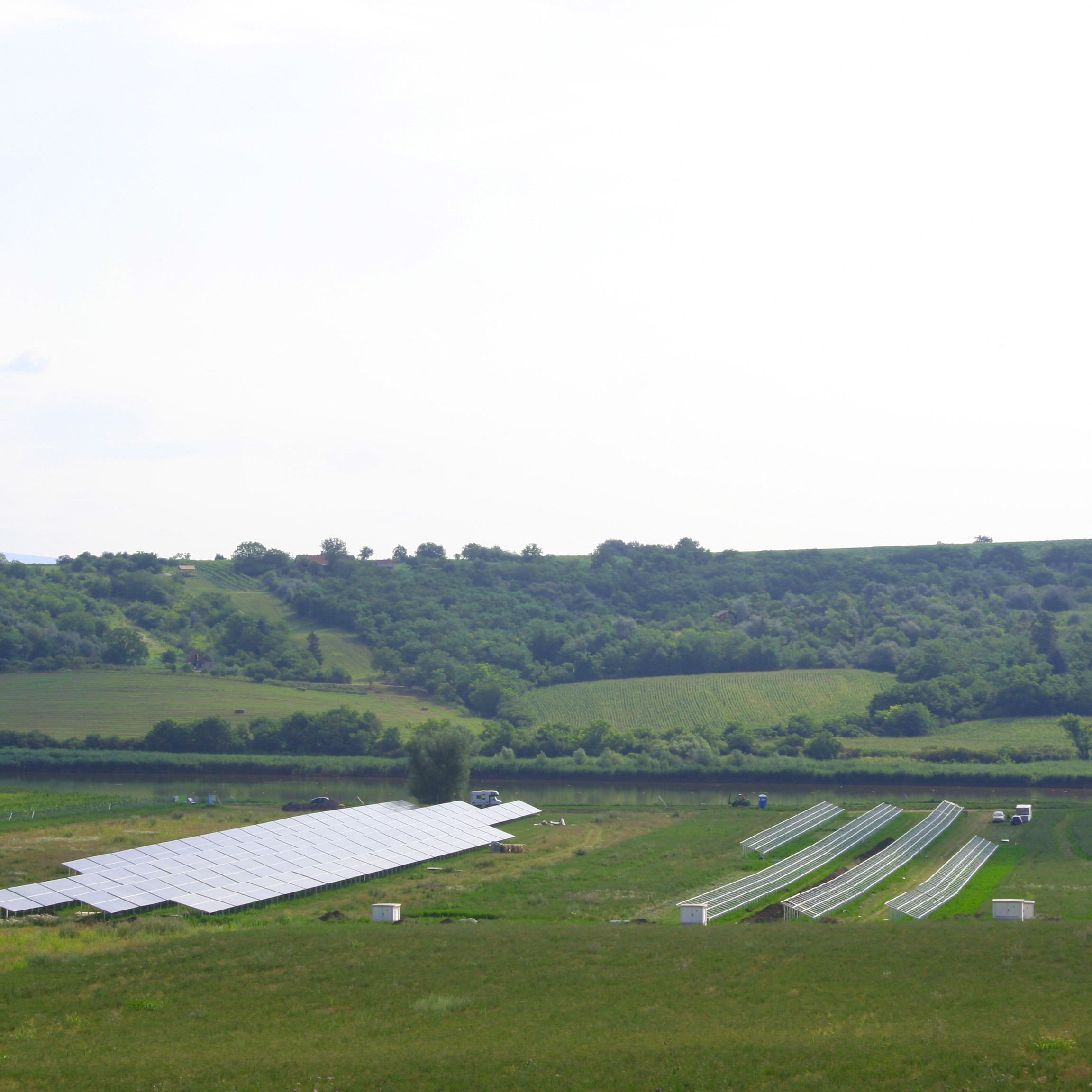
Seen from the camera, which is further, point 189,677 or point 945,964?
point 189,677

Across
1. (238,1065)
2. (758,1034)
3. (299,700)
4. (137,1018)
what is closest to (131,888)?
(137,1018)

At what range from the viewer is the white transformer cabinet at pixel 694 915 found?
125 ft

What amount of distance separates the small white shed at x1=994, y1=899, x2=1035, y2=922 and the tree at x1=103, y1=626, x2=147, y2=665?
12958 cm

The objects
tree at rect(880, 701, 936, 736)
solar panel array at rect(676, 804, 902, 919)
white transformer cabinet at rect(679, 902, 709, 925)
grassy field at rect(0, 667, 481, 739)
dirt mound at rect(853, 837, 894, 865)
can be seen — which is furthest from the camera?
tree at rect(880, 701, 936, 736)

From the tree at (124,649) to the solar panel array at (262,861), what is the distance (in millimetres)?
91432

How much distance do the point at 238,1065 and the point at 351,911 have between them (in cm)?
2019

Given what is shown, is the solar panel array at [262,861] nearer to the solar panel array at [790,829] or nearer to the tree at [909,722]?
the solar panel array at [790,829]

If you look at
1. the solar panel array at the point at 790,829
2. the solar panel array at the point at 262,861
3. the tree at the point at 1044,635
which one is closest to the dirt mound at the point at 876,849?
the solar panel array at the point at 790,829

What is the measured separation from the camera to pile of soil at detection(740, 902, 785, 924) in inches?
1575

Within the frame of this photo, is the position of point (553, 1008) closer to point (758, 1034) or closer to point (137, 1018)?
point (758, 1034)

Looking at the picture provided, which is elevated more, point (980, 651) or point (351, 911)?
point (980, 651)

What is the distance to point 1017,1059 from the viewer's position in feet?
72.5

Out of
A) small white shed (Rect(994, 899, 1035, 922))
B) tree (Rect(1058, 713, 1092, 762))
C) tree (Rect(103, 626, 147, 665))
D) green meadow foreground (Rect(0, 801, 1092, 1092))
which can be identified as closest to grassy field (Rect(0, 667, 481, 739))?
tree (Rect(103, 626, 147, 665))

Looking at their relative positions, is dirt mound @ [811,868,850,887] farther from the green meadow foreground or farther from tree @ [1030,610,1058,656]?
tree @ [1030,610,1058,656]
